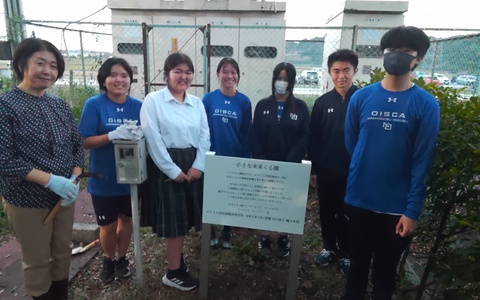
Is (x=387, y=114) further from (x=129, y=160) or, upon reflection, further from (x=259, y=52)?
(x=259, y=52)

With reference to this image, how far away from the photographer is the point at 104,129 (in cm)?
228

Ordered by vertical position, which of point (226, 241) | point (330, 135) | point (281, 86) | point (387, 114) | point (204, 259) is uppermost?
point (281, 86)

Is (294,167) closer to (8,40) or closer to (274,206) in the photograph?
(274,206)

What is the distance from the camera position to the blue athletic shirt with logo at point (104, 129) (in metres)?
2.26

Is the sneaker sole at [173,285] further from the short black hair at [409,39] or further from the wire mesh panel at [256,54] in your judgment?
the wire mesh panel at [256,54]

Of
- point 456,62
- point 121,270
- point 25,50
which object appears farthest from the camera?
point 456,62

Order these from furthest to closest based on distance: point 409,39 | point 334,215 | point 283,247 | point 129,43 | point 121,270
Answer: point 129,43 → point 283,247 → point 334,215 → point 121,270 → point 409,39

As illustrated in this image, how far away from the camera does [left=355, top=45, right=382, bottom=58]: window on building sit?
6.12m

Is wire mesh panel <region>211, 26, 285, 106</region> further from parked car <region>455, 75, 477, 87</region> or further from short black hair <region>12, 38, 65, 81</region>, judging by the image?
short black hair <region>12, 38, 65, 81</region>

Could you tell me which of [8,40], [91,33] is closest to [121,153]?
[8,40]

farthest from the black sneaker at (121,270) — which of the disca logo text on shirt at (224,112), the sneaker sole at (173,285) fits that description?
the disca logo text on shirt at (224,112)

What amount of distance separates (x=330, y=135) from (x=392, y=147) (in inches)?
32.4

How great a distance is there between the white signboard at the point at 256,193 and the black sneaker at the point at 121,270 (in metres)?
0.98

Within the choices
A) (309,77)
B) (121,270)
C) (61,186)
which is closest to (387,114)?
(61,186)
